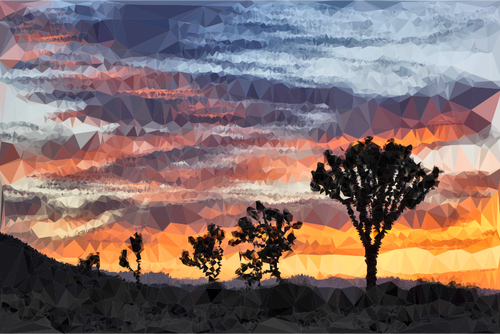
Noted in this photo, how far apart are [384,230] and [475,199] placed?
22.5ft

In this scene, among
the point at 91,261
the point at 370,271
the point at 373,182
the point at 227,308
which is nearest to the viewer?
the point at 227,308

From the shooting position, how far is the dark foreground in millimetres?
19641

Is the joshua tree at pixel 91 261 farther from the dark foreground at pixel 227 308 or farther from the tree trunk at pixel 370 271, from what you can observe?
the tree trunk at pixel 370 271

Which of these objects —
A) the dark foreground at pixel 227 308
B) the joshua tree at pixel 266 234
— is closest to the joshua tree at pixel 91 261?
the dark foreground at pixel 227 308

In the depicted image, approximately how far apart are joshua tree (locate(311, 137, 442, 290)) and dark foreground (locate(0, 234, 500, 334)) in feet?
18.7

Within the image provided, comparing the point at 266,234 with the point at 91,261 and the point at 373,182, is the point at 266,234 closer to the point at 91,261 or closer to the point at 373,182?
the point at 373,182

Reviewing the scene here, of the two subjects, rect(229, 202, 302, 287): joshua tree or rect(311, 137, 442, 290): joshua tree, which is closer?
rect(311, 137, 442, 290): joshua tree

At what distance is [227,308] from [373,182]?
523 inches

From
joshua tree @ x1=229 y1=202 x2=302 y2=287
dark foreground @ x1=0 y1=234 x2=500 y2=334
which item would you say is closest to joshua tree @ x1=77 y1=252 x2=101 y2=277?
dark foreground @ x1=0 y1=234 x2=500 y2=334

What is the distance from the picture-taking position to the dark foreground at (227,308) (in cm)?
1964

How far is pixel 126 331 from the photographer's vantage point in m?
19.5

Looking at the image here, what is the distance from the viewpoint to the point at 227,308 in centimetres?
2448

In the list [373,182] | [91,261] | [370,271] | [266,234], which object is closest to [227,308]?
[370,271]

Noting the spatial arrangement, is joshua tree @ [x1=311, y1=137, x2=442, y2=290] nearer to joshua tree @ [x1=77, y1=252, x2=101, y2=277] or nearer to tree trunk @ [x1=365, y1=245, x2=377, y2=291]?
tree trunk @ [x1=365, y1=245, x2=377, y2=291]
